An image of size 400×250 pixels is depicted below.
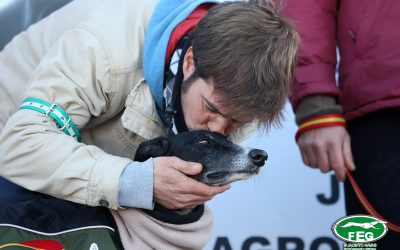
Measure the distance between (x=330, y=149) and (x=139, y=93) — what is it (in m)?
0.57

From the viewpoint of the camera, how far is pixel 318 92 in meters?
2.14

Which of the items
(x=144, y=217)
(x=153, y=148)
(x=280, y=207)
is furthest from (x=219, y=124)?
(x=280, y=207)

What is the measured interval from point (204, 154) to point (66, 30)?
0.53 m

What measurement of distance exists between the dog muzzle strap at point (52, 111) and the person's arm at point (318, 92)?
2.24 ft

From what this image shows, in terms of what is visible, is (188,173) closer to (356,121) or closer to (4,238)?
(4,238)

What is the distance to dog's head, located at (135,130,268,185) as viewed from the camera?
67.2 inches

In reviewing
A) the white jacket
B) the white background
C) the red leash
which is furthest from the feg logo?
the white background

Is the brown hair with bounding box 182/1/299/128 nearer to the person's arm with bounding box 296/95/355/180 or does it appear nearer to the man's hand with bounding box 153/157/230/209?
the man's hand with bounding box 153/157/230/209

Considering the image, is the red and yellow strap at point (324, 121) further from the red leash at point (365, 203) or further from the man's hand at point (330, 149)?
the red leash at point (365, 203)

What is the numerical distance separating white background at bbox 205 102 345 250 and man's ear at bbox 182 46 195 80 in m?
0.91

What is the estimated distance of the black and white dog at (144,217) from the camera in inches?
67.2

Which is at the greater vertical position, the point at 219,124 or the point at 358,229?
the point at 219,124

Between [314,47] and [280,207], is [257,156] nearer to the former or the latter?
[314,47]

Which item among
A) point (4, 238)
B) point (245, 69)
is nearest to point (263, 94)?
point (245, 69)
